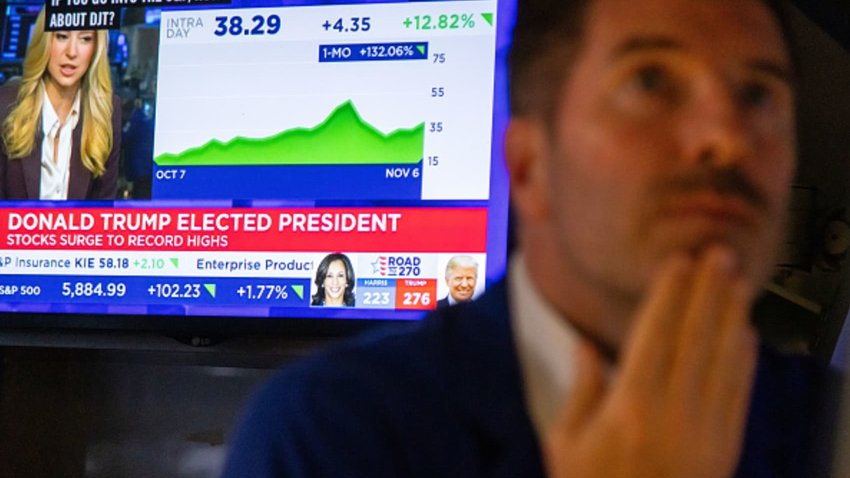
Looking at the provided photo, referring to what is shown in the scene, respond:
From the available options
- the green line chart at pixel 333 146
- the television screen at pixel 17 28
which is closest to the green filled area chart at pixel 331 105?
the green line chart at pixel 333 146

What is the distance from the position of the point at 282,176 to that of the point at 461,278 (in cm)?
21

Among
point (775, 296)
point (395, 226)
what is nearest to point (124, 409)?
point (395, 226)

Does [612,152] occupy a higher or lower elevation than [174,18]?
lower

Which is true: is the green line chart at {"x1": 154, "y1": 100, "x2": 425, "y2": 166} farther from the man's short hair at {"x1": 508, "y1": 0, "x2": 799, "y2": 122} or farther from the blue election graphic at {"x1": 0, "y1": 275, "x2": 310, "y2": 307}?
the man's short hair at {"x1": 508, "y1": 0, "x2": 799, "y2": 122}

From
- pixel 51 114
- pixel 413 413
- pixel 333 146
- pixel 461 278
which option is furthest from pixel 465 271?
pixel 413 413

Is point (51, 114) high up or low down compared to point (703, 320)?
up

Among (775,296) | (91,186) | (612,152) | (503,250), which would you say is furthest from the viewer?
(91,186)

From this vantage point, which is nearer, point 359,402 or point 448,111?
point 359,402

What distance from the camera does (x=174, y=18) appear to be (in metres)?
1.20

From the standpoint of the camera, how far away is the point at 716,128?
1.57 ft

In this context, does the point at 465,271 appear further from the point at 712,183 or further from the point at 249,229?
the point at 712,183

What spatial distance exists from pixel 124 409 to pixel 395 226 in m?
0.38

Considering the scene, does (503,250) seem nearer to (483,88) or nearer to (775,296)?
(483,88)

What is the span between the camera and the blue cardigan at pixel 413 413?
1.64 feet
